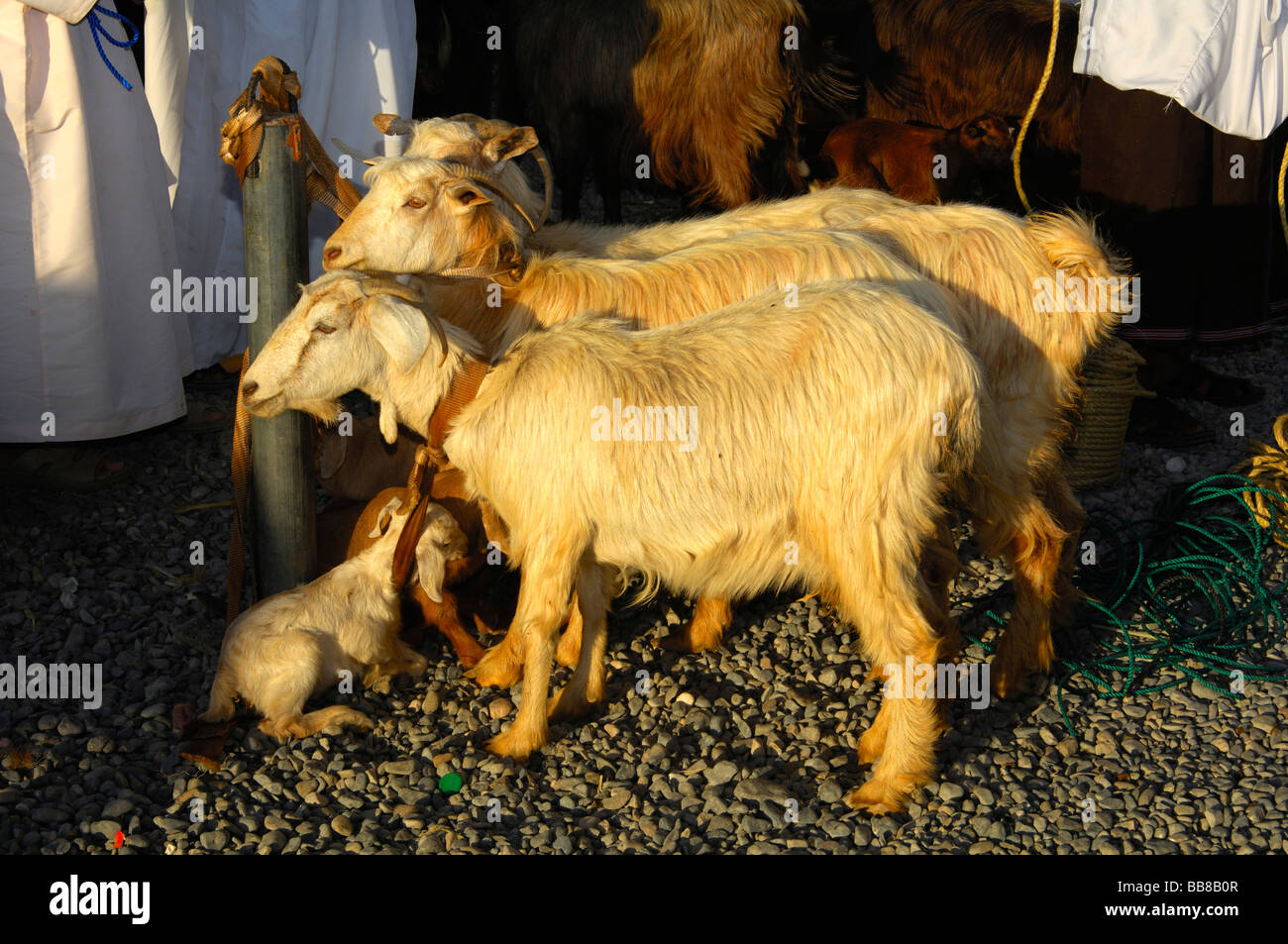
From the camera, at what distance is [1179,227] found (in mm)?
6449

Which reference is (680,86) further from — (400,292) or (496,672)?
(496,672)

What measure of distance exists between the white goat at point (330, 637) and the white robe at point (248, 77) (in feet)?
9.35

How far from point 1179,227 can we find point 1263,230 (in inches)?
24.1

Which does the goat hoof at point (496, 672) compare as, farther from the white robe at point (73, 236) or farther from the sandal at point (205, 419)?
the sandal at point (205, 419)

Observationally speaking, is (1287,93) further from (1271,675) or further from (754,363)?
(754,363)

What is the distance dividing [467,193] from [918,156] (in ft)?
11.2

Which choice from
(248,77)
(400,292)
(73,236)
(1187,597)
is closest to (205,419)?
(73,236)

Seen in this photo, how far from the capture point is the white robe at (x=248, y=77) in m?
6.63

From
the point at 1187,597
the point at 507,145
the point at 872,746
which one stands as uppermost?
the point at 507,145

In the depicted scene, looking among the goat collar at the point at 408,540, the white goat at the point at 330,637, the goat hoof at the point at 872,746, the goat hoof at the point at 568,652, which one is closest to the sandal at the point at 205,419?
the white goat at the point at 330,637

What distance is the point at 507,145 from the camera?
480cm

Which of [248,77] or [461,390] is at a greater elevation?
[248,77]
